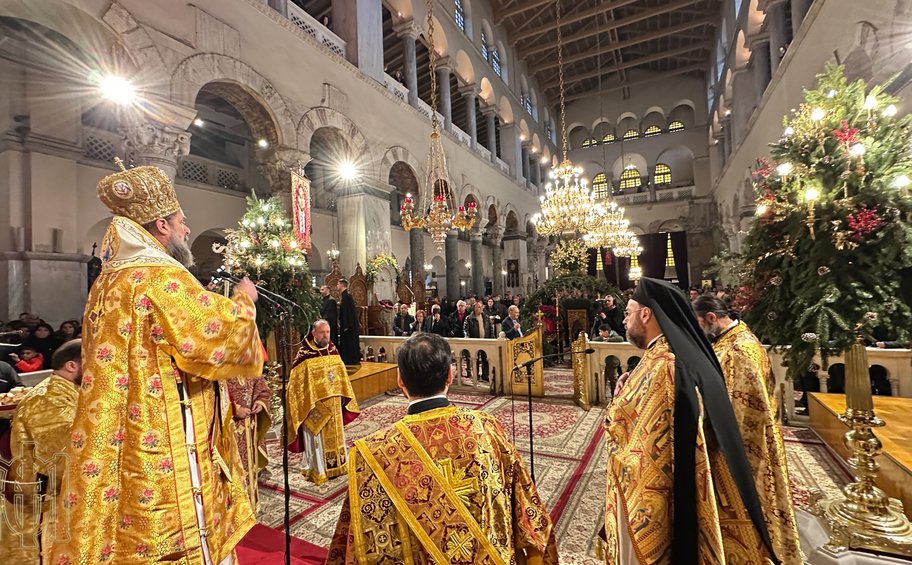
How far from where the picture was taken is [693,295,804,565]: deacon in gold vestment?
1.96 m

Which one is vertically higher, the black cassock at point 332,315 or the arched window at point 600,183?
the arched window at point 600,183

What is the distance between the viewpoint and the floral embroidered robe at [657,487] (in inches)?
57.4

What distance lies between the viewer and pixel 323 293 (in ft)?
24.5

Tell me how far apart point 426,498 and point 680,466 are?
94cm

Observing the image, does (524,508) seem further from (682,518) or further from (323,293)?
(323,293)

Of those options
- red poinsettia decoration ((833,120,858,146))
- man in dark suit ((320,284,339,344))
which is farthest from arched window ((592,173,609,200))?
red poinsettia decoration ((833,120,858,146))

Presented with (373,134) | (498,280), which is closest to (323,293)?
(373,134)

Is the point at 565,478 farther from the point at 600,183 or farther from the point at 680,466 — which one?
the point at 600,183

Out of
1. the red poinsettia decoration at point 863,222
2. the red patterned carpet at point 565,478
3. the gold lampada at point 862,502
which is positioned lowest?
the red patterned carpet at point 565,478

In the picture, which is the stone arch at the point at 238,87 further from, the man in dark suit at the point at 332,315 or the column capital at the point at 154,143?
the man in dark suit at the point at 332,315

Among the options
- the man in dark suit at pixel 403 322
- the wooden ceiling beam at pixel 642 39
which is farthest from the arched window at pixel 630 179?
the man in dark suit at pixel 403 322

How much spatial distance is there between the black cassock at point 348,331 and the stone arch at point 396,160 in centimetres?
482

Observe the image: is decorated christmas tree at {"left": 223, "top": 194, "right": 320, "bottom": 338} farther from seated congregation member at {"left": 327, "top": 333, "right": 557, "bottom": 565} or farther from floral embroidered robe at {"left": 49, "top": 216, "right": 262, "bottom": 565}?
seated congregation member at {"left": 327, "top": 333, "right": 557, "bottom": 565}

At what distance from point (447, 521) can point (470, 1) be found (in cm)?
1965
